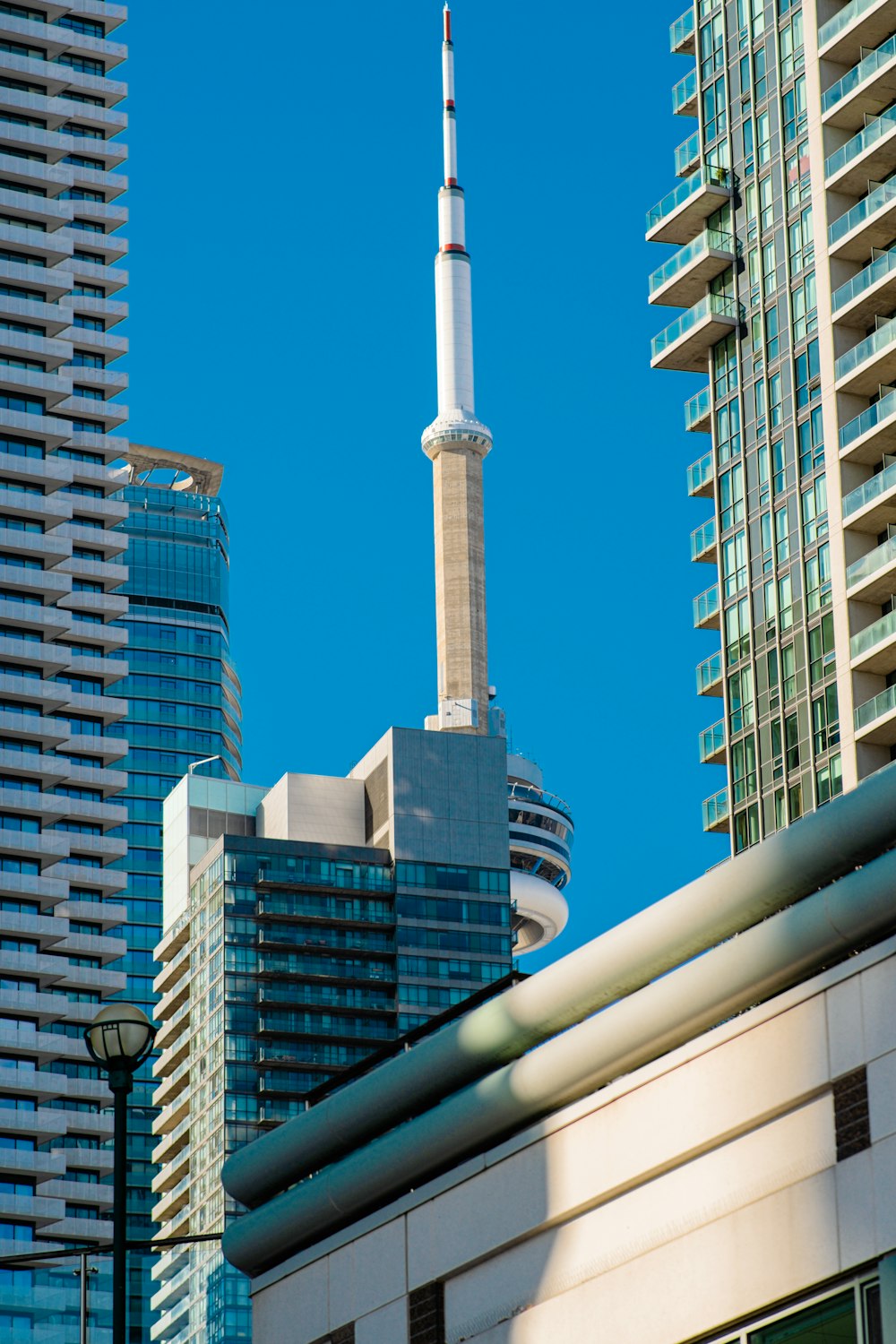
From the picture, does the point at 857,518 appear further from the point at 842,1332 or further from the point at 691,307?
the point at 842,1332

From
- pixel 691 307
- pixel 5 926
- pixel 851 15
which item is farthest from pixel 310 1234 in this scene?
pixel 5 926

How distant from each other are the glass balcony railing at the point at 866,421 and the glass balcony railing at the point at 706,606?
48.6 ft

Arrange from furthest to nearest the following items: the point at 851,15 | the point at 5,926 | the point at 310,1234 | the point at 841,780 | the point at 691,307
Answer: the point at 5,926 < the point at 691,307 < the point at 851,15 < the point at 841,780 < the point at 310,1234

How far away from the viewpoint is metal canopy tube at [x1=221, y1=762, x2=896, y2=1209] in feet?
104

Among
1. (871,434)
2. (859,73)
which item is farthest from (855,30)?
(871,434)

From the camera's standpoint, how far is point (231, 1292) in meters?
199

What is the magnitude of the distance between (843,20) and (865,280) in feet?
40.8

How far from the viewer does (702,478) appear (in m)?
130

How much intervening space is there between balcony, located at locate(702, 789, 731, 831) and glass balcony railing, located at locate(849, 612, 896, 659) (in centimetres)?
1449

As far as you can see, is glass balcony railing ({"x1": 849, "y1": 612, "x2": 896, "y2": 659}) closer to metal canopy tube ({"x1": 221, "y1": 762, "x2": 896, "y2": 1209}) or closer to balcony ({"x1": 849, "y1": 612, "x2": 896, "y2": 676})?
balcony ({"x1": 849, "y1": 612, "x2": 896, "y2": 676})

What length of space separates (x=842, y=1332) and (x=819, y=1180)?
172cm

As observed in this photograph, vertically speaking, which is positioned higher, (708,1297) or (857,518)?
(857,518)

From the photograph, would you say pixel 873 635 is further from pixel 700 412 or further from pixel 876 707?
pixel 700 412

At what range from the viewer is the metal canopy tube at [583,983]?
31.6 metres
